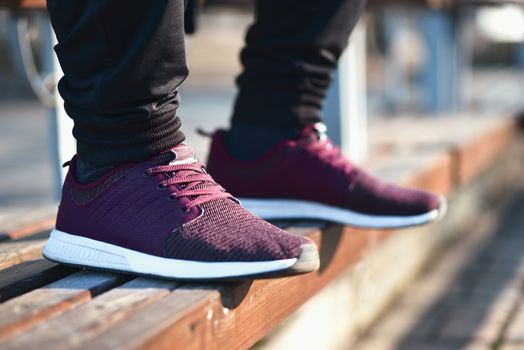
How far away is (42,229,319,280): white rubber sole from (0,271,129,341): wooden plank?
2cm

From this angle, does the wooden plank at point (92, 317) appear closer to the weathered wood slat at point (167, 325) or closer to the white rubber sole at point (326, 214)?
the weathered wood slat at point (167, 325)

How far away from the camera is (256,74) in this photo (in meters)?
1.46

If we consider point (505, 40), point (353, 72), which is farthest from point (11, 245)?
point (505, 40)

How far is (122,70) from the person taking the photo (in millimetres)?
1059

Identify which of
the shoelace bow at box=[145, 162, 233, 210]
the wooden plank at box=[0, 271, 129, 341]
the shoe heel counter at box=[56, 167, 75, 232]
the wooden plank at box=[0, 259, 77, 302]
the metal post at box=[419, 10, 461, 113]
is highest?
the shoelace bow at box=[145, 162, 233, 210]

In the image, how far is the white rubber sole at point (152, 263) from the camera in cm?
104

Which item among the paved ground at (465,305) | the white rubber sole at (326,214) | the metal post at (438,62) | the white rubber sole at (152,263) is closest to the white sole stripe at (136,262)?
the white rubber sole at (152,263)

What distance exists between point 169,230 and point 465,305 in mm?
1560

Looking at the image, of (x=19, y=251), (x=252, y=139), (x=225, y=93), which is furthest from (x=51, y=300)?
(x=225, y=93)

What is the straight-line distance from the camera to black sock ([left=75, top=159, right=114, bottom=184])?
3.75ft

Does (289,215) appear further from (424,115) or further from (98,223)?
(424,115)

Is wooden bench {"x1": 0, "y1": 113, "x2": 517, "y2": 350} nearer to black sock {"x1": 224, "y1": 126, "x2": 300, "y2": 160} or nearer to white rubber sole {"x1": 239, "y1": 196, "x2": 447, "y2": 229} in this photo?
white rubber sole {"x1": 239, "y1": 196, "x2": 447, "y2": 229}

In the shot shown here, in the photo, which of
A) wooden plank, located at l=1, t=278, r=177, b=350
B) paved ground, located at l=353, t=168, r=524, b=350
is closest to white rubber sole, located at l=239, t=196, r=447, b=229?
wooden plank, located at l=1, t=278, r=177, b=350

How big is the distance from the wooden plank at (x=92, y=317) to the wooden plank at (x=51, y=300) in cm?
2
